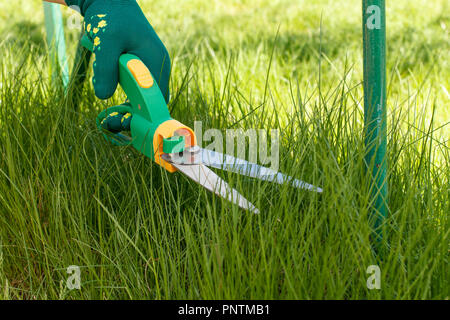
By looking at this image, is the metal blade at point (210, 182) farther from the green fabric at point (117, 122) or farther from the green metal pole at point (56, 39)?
the green metal pole at point (56, 39)

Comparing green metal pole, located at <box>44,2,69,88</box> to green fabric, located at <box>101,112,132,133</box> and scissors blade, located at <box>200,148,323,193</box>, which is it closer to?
green fabric, located at <box>101,112,132,133</box>

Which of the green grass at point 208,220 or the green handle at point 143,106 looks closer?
the green grass at point 208,220

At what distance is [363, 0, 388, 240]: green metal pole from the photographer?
3.41 ft

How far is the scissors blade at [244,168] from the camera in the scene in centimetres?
111

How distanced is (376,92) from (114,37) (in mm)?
547

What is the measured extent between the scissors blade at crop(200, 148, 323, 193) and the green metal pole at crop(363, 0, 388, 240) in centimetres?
14

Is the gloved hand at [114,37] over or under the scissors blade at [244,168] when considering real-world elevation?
over

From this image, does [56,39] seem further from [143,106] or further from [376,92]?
[376,92]

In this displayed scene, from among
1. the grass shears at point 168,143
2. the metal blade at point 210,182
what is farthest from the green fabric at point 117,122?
the metal blade at point 210,182

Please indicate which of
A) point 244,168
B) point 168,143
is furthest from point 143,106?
point 244,168

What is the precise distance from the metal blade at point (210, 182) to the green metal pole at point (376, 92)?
0.80 feet

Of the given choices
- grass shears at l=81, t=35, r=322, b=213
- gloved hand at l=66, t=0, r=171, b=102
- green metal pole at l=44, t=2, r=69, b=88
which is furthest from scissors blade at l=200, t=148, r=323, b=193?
green metal pole at l=44, t=2, r=69, b=88
